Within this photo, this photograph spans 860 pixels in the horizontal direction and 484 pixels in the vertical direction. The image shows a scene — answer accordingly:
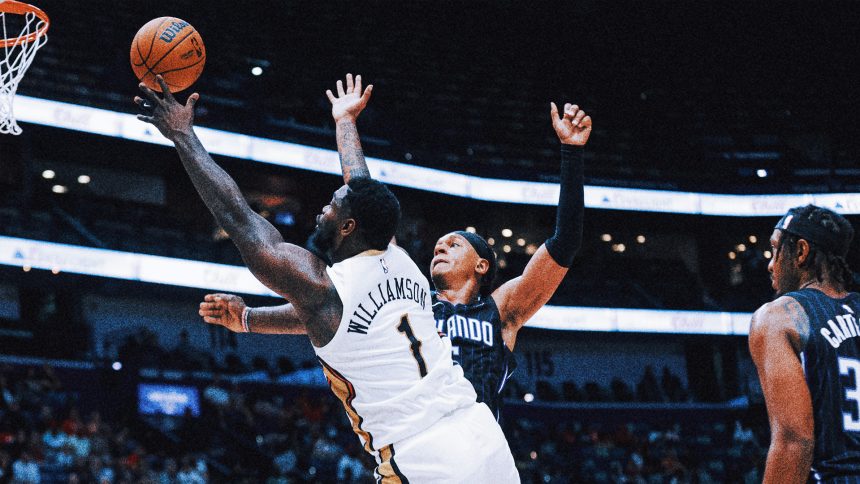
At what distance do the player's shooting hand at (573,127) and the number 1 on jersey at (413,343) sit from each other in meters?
1.44

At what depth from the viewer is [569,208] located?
13.9 ft

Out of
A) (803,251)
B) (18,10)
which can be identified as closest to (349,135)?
(803,251)

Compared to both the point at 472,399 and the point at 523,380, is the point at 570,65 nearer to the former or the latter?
the point at 523,380

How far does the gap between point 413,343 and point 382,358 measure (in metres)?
0.13

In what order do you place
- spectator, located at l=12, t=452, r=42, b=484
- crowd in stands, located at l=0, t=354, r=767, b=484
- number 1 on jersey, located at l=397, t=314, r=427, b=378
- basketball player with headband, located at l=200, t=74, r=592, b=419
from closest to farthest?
number 1 on jersey, located at l=397, t=314, r=427, b=378 → basketball player with headband, located at l=200, t=74, r=592, b=419 → spectator, located at l=12, t=452, r=42, b=484 → crowd in stands, located at l=0, t=354, r=767, b=484

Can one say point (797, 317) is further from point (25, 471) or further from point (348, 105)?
point (25, 471)

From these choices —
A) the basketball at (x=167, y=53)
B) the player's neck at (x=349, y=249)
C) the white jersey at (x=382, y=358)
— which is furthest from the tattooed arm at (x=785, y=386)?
the basketball at (x=167, y=53)

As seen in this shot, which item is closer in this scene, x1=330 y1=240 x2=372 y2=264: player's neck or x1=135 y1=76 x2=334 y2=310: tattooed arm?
x1=135 y1=76 x2=334 y2=310: tattooed arm

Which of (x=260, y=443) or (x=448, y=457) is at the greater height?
(x=260, y=443)

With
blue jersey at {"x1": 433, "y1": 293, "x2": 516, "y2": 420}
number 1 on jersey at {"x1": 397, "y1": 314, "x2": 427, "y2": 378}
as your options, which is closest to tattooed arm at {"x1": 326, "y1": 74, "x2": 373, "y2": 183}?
number 1 on jersey at {"x1": 397, "y1": 314, "x2": 427, "y2": 378}

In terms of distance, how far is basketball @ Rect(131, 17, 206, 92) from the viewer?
172 inches

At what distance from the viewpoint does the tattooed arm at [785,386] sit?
312 cm

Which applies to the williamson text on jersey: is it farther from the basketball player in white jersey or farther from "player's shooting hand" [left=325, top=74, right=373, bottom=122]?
"player's shooting hand" [left=325, top=74, right=373, bottom=122]

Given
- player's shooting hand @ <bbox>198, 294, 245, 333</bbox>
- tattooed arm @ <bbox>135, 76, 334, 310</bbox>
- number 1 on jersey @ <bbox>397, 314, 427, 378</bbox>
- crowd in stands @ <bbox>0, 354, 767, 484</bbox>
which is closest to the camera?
tattooed arm @ <bbox>135, 76, 334, 310</bbox>
